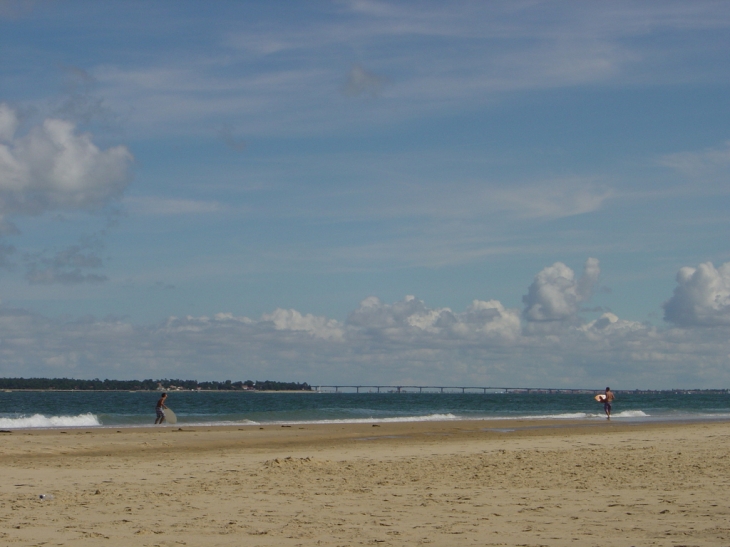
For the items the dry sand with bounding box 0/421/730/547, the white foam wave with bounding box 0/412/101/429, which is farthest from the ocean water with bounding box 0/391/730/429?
→ the dry sand with bounding box 0/421/730/547

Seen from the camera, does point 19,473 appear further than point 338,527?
Yes

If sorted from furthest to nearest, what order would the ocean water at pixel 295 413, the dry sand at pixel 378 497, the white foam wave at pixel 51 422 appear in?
the ocean water at pixel 295 413 → the white foam wave at pixel 51 422 → the dry sand at pixel 378 497

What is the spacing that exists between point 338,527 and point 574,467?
321 inches

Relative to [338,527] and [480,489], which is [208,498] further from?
[480,489]

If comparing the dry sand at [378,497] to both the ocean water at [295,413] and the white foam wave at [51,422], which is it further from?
the ocean water at [295,413]

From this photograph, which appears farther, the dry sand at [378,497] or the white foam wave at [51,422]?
the white foam wave at [51,422]

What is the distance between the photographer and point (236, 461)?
20.3m

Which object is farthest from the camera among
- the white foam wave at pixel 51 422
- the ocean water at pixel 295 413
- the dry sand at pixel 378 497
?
the ocean water at pixel 295 413

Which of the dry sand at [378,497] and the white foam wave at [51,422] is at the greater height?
the dry sand at [378,497]

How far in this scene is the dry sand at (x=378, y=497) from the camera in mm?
10609

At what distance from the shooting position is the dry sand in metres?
10.6

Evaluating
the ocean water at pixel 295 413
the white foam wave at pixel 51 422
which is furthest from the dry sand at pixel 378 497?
the ocean water at pixel 295 413

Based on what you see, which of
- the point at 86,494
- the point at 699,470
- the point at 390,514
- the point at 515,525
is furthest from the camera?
the point at 699,470

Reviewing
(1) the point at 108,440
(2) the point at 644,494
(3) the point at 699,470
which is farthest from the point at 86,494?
(1) the point at 108,440
